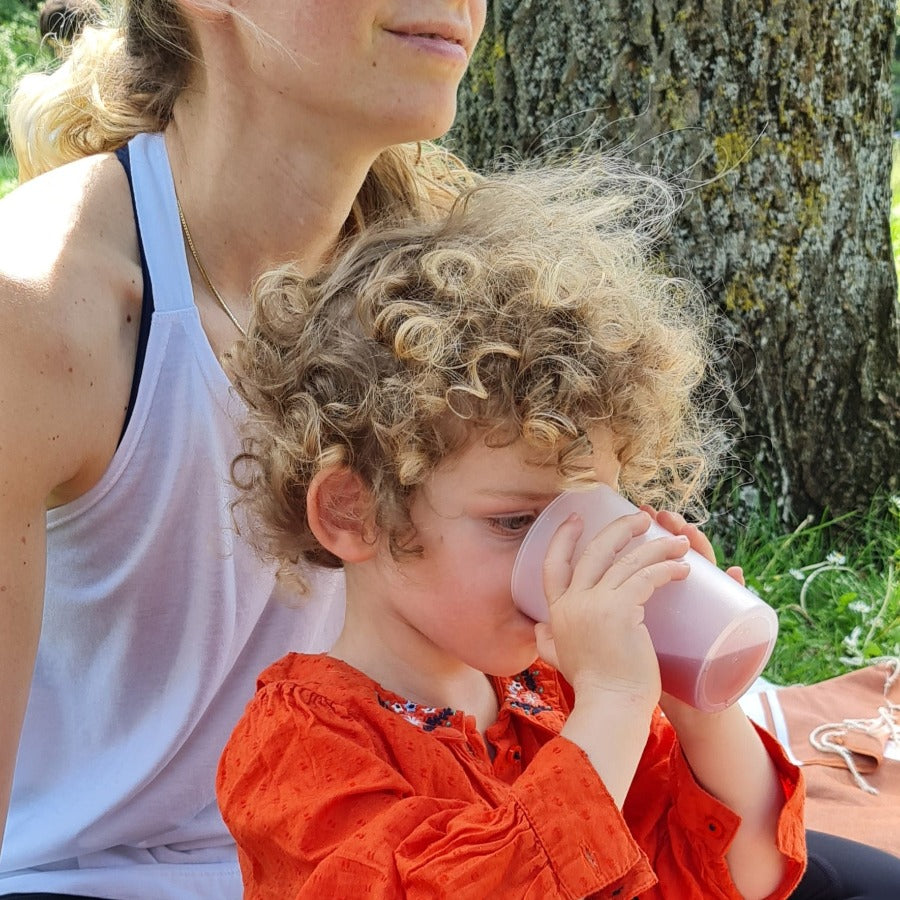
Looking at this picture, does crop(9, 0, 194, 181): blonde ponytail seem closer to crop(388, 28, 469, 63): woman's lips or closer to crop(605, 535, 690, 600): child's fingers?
crop(388, 28, 469, 63): woman's lips

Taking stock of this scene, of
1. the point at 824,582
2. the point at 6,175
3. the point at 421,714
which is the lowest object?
the point at 6,175

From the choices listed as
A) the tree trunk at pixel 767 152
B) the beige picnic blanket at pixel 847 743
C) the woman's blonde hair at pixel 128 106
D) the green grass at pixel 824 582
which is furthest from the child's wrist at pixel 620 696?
the tree trunk at pixel 767 152

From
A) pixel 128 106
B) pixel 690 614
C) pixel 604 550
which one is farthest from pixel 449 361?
pixel 128 106

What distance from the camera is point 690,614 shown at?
1.35m

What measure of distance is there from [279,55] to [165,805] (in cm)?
101

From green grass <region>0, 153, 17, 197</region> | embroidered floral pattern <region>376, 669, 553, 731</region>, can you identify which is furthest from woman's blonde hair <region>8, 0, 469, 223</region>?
green grass <region>0, 153, 17, 197</region>

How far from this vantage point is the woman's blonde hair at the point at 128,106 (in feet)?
6.37

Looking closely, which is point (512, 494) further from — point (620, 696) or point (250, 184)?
point (250, 184)

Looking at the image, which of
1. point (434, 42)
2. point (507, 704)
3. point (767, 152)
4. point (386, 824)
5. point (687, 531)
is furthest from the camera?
point (767, 152)

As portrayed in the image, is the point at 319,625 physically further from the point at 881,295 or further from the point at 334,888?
the point at 881,295

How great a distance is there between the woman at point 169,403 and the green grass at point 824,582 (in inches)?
58.3

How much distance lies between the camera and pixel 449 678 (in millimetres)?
1538

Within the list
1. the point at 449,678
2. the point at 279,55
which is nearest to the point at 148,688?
the point at 449,678

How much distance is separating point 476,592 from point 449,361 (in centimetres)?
25
